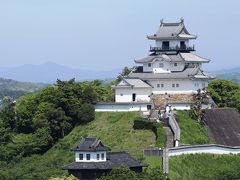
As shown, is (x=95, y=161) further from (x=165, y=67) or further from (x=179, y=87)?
(x=165, y=67)

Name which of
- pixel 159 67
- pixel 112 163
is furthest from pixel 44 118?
pixel 112 163

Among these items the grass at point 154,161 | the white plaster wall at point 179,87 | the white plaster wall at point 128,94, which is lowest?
A: the grass at point 154,161

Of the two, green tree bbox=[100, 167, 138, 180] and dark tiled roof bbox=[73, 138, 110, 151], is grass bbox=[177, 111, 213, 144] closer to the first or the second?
dark tiled roof bbox=[73, 138, 110, 151]

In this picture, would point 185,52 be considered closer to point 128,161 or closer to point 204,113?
point 204,113

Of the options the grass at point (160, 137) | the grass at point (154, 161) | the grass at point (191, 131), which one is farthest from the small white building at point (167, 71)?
the grass at point (154, 161)

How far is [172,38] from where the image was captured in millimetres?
71688

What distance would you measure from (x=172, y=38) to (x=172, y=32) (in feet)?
3.51

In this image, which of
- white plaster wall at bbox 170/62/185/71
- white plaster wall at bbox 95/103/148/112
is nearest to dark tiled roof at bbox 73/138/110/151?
white plaster wall at bbox 95/103/148/112

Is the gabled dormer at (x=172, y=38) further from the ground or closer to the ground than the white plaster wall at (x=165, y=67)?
further from the ground

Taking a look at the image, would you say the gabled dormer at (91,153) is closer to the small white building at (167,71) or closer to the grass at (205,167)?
the grass at (205,167)

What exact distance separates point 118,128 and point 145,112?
11.6 feet

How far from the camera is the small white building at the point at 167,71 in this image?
68062 millimetres

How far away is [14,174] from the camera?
57188 millimetres

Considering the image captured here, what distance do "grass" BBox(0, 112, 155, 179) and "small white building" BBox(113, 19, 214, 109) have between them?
→ 3.02 metres
